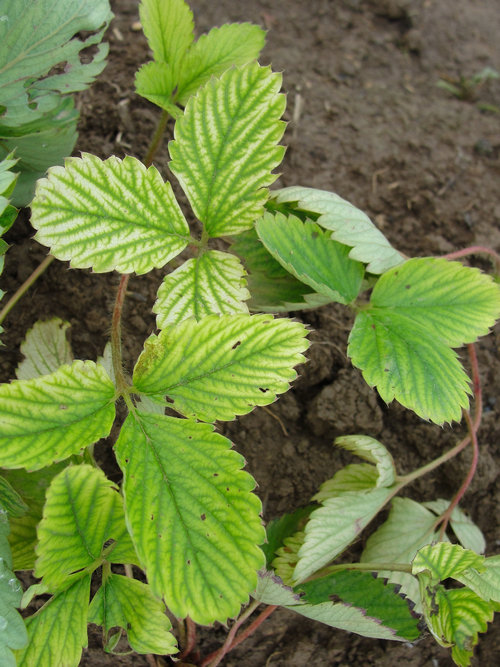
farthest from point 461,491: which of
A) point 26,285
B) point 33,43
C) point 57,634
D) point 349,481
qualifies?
point 33,43

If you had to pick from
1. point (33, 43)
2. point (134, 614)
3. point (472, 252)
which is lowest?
point (134, 614)

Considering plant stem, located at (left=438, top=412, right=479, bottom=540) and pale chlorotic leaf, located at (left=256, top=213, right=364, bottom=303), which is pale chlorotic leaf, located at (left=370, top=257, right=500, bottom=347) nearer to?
pale chlorotic leaf, located at (left=256, top=213, right=364, bottom=303)

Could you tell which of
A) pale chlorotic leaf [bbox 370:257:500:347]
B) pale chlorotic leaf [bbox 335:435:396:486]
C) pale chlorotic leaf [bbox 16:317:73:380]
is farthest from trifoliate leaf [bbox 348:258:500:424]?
pale chlorotic leaf [bbox 16:317:73:380]

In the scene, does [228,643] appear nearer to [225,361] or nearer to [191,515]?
[191,515]

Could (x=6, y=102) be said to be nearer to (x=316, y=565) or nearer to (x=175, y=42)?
(x=175, y=42)

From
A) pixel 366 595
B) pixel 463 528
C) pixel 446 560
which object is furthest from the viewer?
pixel 463 528
